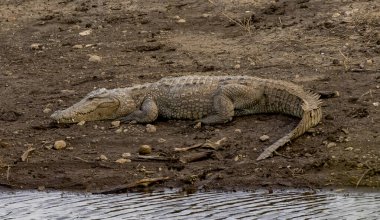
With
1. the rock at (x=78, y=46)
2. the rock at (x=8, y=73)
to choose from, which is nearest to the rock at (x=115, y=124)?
the rock at (x=8, y=73)

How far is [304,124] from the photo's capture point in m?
8.87

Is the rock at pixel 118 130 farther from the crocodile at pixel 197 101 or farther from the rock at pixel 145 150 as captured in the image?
the rock at pixel 145 150

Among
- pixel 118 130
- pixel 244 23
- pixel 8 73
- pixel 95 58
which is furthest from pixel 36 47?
pixel 118 130

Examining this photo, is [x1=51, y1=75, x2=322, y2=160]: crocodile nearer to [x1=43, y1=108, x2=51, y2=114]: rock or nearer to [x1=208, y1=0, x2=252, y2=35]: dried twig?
[x1=43, y1=108, x2=51, y2=114]: rock

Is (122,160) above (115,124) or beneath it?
beneath

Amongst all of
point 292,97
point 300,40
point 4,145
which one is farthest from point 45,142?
point 300,40

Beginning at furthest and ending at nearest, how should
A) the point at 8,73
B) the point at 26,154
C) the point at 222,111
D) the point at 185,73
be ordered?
the point at 8,73
the point at 185,73
the point at 222,111
the point at 26,154

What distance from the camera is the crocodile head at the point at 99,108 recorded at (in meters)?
9.77

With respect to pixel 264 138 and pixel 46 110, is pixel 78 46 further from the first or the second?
pixel 264 138

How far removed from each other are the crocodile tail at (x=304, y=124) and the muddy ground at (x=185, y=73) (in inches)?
2.9

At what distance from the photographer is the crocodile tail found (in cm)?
856

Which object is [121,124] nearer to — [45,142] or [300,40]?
[45,142]

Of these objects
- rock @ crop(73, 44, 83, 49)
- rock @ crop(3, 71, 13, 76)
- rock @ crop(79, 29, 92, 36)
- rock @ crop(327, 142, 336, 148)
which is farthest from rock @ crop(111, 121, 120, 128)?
rock @ crop(79, 29, 92, 36)

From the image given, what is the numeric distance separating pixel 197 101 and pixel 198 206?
198 cm
